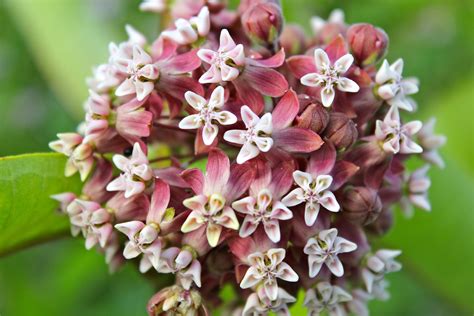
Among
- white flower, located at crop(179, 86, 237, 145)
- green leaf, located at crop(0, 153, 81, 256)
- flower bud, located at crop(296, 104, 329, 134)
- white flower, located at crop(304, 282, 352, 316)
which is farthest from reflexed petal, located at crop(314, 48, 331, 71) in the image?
green leaf, located at crop(0, 153, 81, 256)

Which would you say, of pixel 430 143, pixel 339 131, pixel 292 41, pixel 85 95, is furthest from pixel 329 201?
pixel 85 95

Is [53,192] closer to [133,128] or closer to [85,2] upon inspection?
[133,128]

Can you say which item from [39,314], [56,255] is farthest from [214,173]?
[56,255]

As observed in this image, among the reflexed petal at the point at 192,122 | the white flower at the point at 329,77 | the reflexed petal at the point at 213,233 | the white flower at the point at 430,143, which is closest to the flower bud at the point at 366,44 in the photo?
the white flower at the point at 329,77

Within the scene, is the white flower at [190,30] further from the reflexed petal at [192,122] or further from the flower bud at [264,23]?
the reflexed petal at [192,122]

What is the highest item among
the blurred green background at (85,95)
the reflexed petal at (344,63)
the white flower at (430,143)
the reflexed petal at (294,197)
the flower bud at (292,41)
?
the reflexed petal at (344,63)
